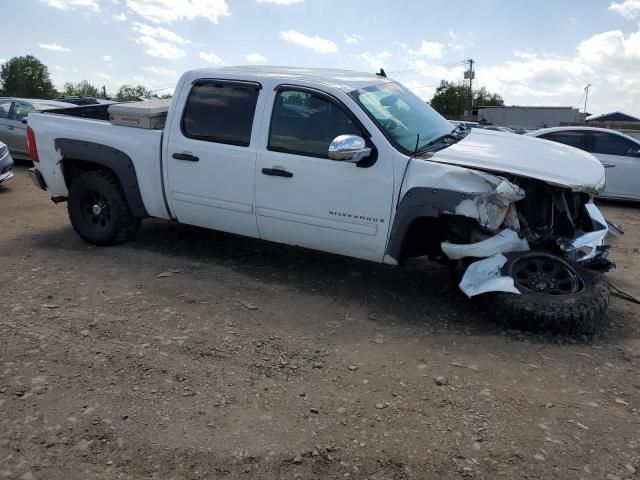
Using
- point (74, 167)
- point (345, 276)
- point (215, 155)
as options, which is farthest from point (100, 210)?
point (345, 276)

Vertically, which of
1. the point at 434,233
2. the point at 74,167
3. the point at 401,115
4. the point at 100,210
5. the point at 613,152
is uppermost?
the point at 401,115

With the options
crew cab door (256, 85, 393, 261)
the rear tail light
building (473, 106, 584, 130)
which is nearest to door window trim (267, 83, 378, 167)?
crew cab door (256, 85, 393, 261)

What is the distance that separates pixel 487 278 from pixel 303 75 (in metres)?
2.43

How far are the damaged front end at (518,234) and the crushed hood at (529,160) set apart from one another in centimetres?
11

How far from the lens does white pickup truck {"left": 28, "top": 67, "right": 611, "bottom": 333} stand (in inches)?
163

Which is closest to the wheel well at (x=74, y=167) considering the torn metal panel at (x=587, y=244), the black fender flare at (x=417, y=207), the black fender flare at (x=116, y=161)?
the black fender flare at (x=116, y=161)

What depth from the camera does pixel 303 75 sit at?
5.06 m

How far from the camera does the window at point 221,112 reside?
4984 millimetres

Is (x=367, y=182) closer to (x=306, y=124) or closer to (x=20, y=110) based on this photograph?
(x=306, y=124)

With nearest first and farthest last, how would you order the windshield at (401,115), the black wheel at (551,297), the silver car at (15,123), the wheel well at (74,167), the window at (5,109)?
the black wheel at (551,297)
the windshield at (401,115)
the wheel well at (74,167)
the silver car at (15,123)
the window at (5,109)

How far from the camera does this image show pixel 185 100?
17.3 ft

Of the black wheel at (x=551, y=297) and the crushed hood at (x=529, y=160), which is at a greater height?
the crushed hood at (x=529, y=160)

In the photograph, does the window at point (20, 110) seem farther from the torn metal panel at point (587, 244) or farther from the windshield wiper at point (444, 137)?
the torn metal panel at point (587, 244)

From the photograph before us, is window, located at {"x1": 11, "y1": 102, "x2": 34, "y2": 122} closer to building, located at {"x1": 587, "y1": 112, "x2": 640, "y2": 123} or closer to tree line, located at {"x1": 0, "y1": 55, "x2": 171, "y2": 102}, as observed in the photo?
building, located at {"x1": 587, "y1": 112, "x2": 640, "y2": 123}
